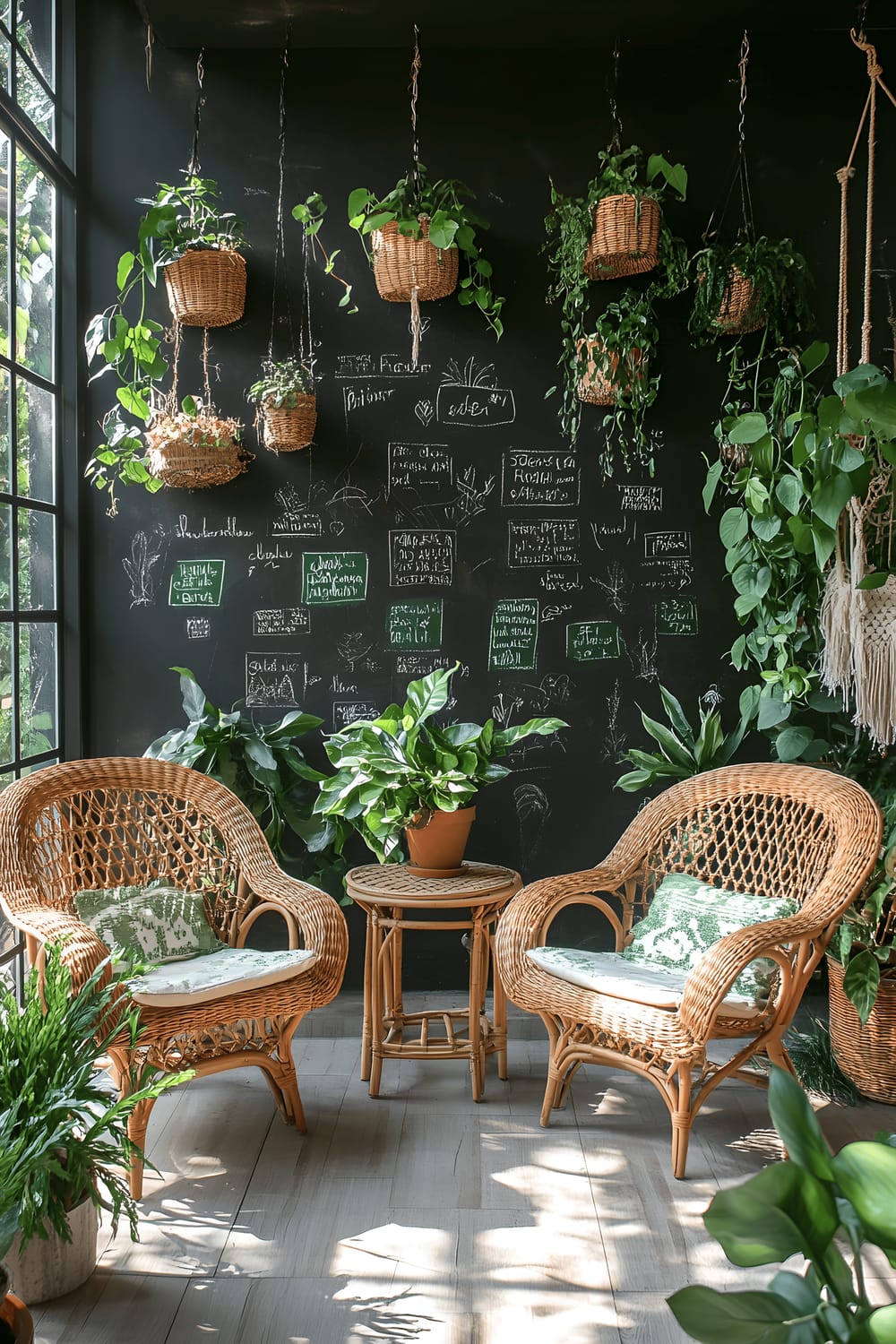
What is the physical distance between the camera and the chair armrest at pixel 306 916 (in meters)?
2.76

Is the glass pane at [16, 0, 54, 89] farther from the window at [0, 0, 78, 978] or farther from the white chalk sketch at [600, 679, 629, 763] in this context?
the white chalk sketch at [600, 679, 629, 763]

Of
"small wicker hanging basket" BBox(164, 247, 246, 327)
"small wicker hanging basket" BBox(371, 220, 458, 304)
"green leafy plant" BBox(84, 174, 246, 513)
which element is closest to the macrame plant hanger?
"small wicker hanging basket" BBox(371, 220, 458, 304)

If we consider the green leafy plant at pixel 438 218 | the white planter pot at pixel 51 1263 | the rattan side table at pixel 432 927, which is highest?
the green leafy plant at pixel 438 218

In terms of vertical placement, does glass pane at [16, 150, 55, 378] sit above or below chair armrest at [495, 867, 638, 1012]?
above

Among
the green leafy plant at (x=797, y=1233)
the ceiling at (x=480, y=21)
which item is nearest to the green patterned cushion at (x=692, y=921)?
the green leafy plant at (x=797, y=1233)

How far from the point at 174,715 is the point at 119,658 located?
29 cm

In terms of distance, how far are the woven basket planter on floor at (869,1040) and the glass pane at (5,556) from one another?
2691 millimetres

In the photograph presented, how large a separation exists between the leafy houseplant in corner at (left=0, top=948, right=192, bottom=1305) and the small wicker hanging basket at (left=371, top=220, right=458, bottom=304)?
7.70ft

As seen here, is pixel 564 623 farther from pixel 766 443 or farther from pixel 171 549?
pixel 171 549

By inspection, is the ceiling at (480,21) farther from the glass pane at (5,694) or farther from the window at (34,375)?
the glass pane at (5,694)

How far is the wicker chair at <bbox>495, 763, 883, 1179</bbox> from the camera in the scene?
2.54 m

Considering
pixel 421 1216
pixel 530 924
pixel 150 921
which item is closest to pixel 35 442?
pixel 150 921

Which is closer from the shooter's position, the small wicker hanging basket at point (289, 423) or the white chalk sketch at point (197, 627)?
the small wicker hanging basket at point (289, 423)

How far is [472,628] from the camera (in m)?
3.80
